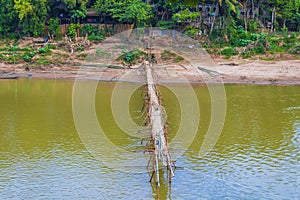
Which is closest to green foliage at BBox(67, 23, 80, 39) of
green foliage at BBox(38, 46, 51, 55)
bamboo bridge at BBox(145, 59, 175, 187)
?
green foliage at BBox(38, 46, 51, 55)

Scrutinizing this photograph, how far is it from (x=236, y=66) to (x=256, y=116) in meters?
10.1

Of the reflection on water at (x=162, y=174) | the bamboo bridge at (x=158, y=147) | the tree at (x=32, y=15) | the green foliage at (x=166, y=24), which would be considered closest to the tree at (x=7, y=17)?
the tree at (x=32, y=15)

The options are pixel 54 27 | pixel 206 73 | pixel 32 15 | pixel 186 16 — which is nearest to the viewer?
pixel 206 73

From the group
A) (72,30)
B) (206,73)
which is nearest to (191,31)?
(206,73)

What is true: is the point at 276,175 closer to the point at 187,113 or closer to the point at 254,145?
the point at 254,145

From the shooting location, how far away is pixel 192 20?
3350 centimetres

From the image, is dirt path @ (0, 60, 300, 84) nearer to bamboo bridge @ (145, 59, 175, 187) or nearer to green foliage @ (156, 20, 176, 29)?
green foliage @ (156, 20, 176, 29)

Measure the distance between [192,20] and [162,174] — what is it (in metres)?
22.2

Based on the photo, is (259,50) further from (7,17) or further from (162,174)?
(162,174)

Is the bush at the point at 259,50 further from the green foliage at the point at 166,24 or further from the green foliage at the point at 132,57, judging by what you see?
the green foliage at the point at 132,57

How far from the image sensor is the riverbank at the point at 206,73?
28.6 metres

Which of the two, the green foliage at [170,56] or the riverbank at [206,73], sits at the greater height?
the green foliage at [170,56]

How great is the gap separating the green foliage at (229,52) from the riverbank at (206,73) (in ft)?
2.31

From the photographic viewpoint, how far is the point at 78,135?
1736 centimetres
